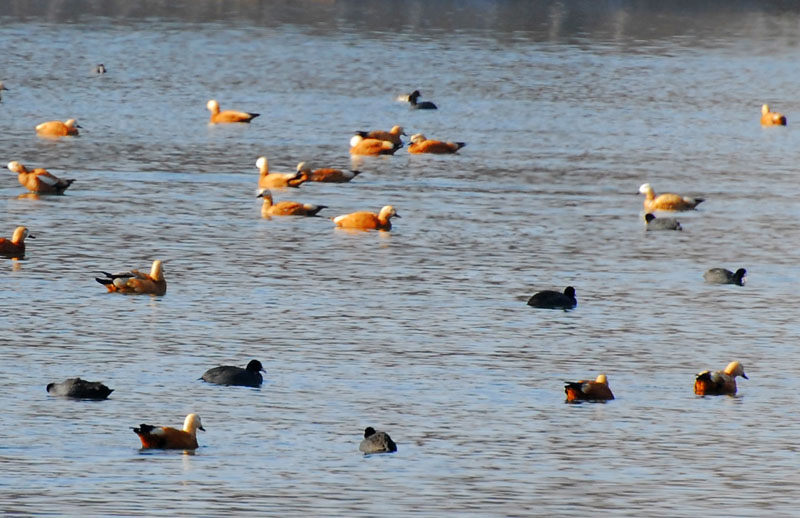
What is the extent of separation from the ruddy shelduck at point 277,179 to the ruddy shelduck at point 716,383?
1880cm

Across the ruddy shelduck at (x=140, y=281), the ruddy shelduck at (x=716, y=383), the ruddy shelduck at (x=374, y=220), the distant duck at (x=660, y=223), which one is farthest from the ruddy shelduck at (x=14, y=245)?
the ruddy shelduck at (x=716, y=383)

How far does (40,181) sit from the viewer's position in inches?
1512

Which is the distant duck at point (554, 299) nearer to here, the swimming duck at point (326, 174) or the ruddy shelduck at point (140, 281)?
the ruddy shelduck at point (140, 281)

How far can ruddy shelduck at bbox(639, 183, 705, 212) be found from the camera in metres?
38.9

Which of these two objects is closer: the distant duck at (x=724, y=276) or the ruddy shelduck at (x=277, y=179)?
the distant duck at (x=724, y=276)

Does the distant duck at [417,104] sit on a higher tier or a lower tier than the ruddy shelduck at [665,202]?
lower

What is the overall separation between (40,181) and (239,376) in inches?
688

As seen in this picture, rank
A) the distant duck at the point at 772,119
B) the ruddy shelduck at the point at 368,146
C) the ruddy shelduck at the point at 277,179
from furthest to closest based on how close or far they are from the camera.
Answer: the distant duck at the point at 772,119 < the ruddy shelduck at the point at 368,146 < the ruddy shelduck at the point at 277,179

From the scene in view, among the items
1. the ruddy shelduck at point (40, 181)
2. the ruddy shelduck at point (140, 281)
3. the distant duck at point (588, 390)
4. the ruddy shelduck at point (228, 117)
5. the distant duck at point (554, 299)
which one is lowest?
the ruddy shelduck at point (228, 117)

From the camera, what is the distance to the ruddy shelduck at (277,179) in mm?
40469

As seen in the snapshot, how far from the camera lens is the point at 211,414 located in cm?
2114

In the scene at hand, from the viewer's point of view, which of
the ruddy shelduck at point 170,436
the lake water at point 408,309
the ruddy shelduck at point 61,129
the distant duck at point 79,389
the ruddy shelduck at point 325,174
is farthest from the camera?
the ruddy shelduck at point 61,129

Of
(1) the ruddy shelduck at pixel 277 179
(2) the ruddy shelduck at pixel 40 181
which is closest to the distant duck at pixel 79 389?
(2) the ruddy shelduck at pixel 40 181

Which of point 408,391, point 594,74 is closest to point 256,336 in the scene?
point 408,391
